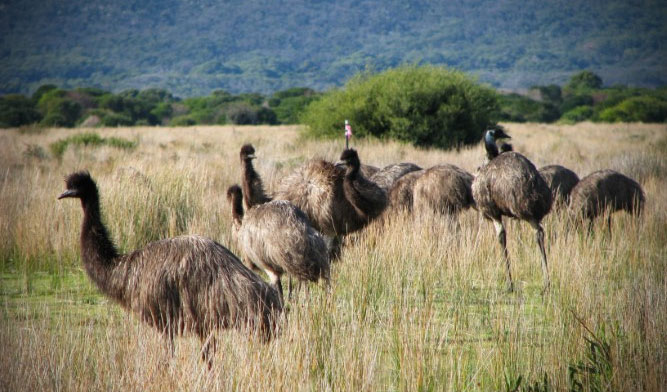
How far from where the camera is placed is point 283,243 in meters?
6.04

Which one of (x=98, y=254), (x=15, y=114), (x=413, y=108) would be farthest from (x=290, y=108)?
(x=98, y=254)

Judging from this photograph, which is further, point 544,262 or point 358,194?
point 358,194

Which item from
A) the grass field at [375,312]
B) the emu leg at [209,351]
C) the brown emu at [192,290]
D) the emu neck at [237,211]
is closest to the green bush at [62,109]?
the grass field at [375,312]

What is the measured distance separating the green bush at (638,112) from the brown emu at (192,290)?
52552 mm

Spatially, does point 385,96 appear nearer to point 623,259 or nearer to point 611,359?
point 623,259

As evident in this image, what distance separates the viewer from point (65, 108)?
56594mm

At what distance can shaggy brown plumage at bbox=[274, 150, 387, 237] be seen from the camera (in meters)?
8.05

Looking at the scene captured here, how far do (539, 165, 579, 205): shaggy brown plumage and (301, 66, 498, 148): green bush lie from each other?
12.5 m

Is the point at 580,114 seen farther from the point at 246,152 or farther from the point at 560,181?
the point at 246,152

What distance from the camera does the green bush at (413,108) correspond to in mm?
24016

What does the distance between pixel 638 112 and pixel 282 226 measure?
53407mm

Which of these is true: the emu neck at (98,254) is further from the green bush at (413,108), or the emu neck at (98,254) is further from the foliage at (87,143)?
the green bush at (413,108)

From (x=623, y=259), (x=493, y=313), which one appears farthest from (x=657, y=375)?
(x=623, y=259)

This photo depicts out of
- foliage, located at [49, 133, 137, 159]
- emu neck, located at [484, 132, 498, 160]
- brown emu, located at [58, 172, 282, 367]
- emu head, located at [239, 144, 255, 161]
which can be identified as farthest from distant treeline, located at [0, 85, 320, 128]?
brown emu, located at [58, 172, 282, 367]
